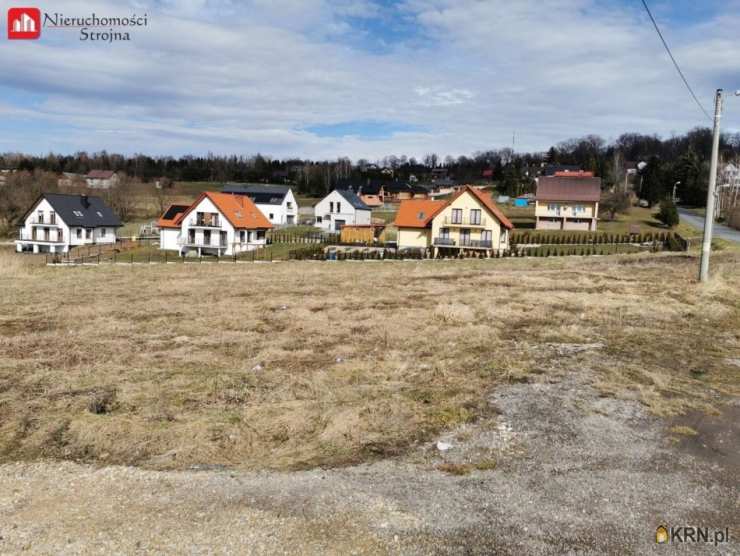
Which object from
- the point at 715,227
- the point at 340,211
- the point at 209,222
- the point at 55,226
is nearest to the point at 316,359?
the point at 209,222

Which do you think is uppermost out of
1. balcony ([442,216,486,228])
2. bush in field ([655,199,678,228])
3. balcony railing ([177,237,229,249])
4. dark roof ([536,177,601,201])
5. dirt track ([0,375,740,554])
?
→ dark roof ([536,177,601,201])

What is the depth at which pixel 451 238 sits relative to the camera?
161ft

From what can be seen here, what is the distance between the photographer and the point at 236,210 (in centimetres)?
5525

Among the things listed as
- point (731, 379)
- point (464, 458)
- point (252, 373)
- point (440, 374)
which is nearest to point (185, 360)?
point (252, 373)

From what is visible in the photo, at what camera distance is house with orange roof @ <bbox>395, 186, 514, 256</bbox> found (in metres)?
47.9

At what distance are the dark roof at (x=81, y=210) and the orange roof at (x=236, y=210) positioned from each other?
17.7 m

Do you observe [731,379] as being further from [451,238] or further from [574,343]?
[451,238]

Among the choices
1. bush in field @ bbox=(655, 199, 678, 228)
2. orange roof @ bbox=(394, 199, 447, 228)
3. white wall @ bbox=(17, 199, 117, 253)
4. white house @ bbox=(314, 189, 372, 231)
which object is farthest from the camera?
white house @ bbox=(314, 189, 372, 231)

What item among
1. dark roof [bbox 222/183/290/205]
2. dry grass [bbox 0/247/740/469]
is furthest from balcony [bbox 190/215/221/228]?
dry grass [bbox 0/247/740/469]

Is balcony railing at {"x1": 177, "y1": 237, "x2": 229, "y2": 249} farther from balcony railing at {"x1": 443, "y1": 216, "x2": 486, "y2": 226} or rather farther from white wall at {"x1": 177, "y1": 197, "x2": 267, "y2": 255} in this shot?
balcony railing at {"x1": 443, "y1": 216, "x2": 486, "y2": 226}

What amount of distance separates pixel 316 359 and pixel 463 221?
36.8 m

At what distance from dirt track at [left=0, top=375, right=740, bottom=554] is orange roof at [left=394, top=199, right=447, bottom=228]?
136 ft

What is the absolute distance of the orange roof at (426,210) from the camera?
47.8 m

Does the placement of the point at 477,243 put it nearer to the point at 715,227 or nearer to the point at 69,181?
the point at 715,227
